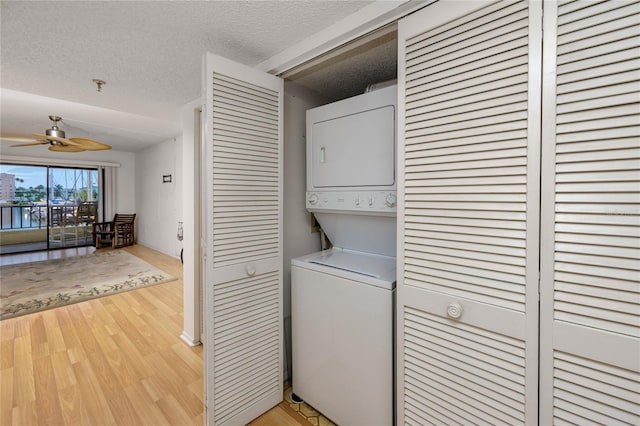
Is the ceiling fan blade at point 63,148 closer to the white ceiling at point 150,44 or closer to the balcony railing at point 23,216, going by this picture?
the white ceiling at point 150,44

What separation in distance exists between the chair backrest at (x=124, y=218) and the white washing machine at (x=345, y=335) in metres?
6.92

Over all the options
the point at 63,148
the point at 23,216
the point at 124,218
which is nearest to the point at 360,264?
the point at 63,148

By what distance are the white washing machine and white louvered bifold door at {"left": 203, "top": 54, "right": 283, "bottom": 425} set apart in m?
0.18

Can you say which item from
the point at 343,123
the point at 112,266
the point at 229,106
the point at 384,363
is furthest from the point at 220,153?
the point at 112,266

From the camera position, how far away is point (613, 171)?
0.78 metres

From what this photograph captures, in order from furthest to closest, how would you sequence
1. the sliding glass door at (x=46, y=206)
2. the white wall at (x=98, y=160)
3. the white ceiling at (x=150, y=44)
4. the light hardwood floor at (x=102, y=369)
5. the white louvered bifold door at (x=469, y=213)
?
the sliding glass door at (x=46, y=206)
the white wall at (x=98, y=160)
the light hardwood floor at (x=102, y=369)
the white ceiling at (x=150, y=44)
the white louvered bifold door at (x=469, y=213)

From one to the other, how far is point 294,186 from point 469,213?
4.20 ft

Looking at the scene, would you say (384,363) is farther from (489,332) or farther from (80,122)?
(80,122)

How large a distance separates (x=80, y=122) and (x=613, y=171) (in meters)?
5.44

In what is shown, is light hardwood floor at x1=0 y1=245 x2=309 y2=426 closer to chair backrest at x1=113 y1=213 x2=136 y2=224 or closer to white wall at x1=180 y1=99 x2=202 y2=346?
white wall at x1=180 y1=99 x2=202 y2=346

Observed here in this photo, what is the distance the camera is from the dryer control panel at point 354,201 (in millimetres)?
1465

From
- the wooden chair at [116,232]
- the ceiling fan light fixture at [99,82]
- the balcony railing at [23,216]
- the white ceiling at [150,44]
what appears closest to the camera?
the white ceiling at [150,44]

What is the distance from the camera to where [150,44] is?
1.52m

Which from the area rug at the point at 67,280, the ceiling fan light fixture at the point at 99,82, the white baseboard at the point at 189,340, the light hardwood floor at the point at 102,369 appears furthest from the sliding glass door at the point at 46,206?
the ceiling fan light fixture at the point at 99,82
